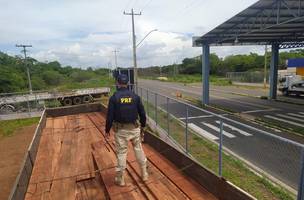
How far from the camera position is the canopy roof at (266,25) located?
1508 cm

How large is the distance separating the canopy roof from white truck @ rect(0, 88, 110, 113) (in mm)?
13971

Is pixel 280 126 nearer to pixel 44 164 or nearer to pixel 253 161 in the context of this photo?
pixel 253 161

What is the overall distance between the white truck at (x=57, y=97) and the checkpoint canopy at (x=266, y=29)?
44.9ft

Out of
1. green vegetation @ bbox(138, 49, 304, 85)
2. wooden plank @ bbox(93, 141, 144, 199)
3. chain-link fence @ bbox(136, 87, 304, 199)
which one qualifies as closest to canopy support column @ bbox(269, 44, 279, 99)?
chain-link fence @ bbox(136, 87, 304, 199)

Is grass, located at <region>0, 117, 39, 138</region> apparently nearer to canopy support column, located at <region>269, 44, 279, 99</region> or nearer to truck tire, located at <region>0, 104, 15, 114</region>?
truck tire, located at <region>0, 104, 15, 114</region>

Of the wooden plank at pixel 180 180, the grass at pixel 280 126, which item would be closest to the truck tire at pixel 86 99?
the grass at pixel 280 126

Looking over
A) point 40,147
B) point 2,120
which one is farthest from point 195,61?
point 40,147

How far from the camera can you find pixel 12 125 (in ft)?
72.2

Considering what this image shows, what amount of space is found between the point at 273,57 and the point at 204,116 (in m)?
13.5

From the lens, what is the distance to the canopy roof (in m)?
15.1

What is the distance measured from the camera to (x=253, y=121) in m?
16.3

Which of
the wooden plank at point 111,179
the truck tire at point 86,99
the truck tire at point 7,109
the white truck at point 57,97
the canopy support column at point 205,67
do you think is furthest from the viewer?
the truck tire at point 86,99

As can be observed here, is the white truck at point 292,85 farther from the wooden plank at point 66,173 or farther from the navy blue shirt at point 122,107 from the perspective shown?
the navy blue shirt at point 122,107

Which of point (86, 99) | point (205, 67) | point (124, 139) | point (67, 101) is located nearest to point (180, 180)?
point (124, 139)
